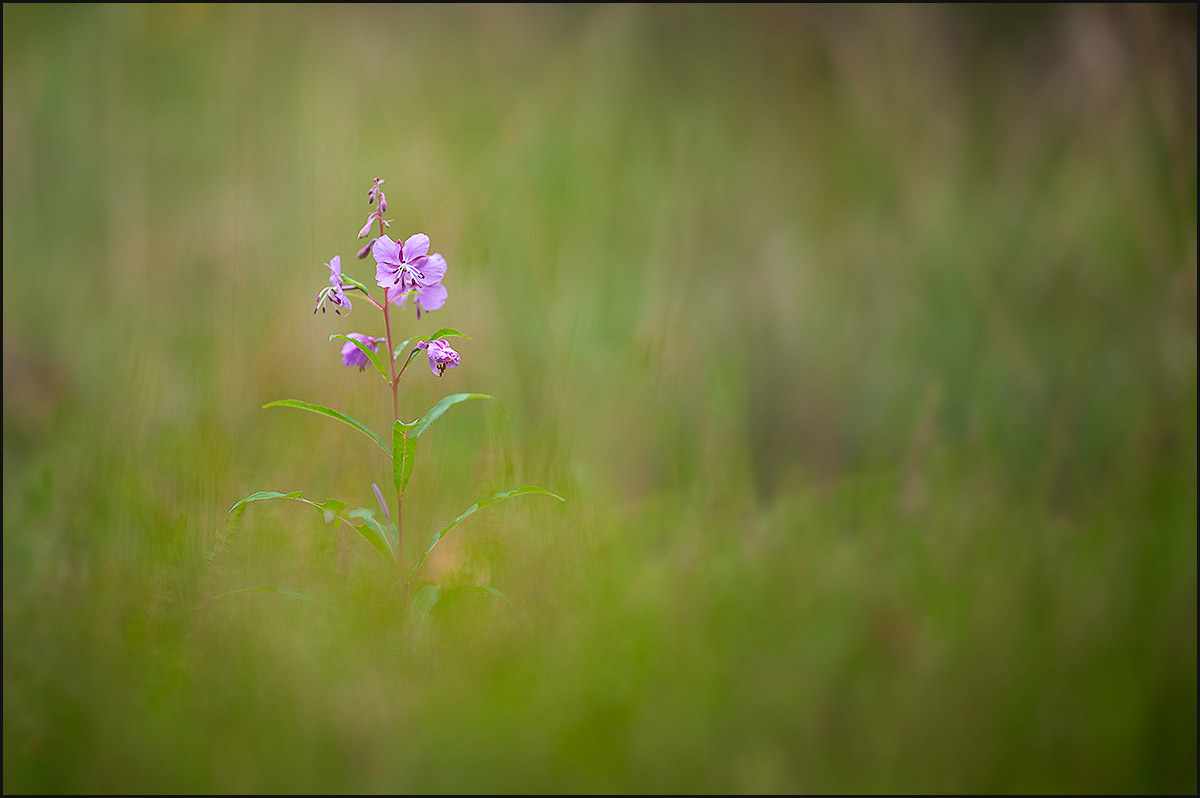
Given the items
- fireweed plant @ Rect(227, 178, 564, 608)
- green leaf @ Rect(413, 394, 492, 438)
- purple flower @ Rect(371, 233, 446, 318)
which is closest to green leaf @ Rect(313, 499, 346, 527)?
fireweed plant @ Rect(227, 178, 564, 608)

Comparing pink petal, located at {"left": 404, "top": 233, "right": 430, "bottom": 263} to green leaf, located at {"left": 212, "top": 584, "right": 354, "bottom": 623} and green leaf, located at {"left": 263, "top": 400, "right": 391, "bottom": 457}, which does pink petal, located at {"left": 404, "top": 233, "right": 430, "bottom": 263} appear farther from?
green leaf, located at {"left": 212, "top": 584, "right": 354, "bottom": 623}

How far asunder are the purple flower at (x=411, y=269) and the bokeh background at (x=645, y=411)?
8.4 inches

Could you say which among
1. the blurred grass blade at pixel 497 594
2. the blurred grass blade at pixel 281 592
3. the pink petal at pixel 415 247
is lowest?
the blurred grass blade at pixel 497 594

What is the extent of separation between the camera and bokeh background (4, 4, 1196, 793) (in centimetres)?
73

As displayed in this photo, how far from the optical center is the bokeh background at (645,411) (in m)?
0.73

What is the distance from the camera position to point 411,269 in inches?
29.1

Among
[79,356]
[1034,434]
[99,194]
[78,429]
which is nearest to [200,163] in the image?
[99,194]

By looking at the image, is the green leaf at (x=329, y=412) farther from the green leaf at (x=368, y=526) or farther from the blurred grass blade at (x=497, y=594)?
the blurred grass blade at (x=497, y=594)

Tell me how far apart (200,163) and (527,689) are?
63.0 inches

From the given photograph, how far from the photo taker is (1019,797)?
827 mm

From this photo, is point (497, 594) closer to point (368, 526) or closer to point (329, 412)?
point (368, 526)

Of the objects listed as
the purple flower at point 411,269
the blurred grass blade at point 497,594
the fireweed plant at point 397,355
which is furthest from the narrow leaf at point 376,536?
the purple flower at point 411,269

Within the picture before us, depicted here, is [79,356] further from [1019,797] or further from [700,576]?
[1019,797]

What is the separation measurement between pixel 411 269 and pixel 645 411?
0.57 m
